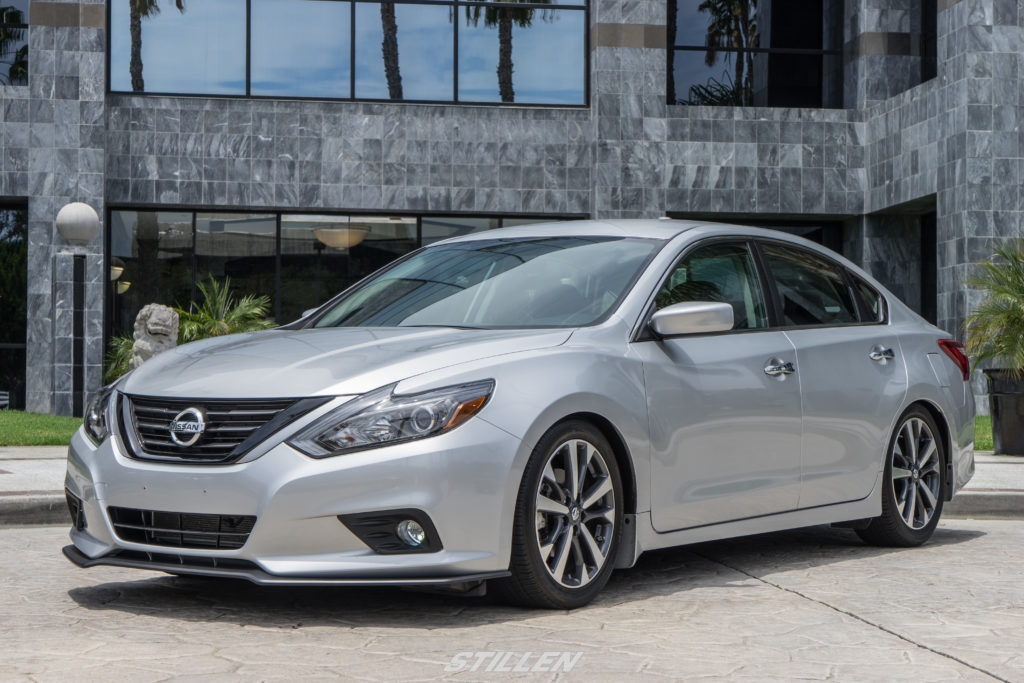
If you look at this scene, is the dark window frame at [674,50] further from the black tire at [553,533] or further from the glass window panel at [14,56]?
the black tire at [553,533]

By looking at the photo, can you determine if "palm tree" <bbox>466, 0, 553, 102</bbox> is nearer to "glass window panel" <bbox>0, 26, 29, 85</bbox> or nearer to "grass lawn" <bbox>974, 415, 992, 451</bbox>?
"glass window panel" <bbox>0, 26, 29, 85</bbox>

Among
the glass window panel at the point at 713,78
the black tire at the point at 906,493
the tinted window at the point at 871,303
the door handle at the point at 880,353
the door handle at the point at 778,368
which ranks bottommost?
the black tire at the point at 906,493

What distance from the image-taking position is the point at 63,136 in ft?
70.1

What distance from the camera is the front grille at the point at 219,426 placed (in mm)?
4969

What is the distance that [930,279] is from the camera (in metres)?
23.5

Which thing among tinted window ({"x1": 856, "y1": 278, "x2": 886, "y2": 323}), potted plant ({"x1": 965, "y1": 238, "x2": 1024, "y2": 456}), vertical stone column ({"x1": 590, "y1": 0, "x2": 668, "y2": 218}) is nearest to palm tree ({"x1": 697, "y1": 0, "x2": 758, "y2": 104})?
vertical stone column ({"x1": 590, "y1": 0, "x2": 668, "y2": 218})

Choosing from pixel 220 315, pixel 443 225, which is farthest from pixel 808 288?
pixel 443 225

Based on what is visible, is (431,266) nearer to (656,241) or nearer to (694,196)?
(656,241)

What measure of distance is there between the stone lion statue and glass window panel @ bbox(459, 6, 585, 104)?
746 centimetres

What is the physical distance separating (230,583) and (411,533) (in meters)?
1.38


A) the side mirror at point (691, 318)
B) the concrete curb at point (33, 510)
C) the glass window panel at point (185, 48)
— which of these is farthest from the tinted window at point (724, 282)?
the glass window panel at point (185, 48)

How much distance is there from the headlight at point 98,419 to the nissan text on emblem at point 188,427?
43cm

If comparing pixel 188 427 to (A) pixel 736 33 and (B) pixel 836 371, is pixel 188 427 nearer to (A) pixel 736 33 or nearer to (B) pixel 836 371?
(B) pixel 836 371

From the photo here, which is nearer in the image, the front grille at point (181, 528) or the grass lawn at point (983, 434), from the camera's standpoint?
the front grille at point (181, 528)
